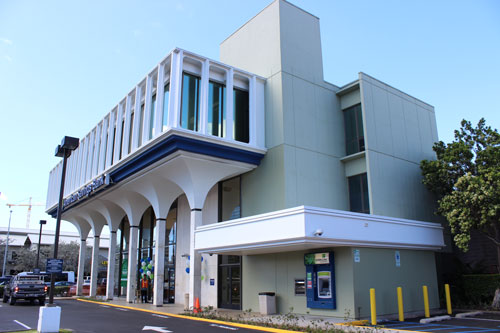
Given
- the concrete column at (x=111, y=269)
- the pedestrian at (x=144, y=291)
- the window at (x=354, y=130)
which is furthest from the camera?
the concrete column at (x=111, y=269)

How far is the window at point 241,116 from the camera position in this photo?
21.9m

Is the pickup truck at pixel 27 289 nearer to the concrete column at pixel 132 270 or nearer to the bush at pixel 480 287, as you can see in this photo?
the concrete column at pixel 132 270

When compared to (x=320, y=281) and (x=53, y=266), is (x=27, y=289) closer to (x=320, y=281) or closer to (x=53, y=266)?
(x=53, y=266)

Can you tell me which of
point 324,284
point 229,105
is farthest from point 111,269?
point 324,284

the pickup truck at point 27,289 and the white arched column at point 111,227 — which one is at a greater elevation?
the white arched column at point 111,227

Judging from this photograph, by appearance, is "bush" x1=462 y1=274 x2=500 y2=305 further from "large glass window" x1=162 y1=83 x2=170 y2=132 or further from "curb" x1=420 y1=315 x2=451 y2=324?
"large glass window" x1=162 y1=83 x2=170 y2=132

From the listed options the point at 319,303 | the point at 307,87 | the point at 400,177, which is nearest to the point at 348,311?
the point at 319,303

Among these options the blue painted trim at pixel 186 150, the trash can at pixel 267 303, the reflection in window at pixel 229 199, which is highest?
the blue painted trim at pixel 186 150

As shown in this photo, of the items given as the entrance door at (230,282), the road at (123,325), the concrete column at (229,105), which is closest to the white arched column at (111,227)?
the entrance door at (230,282)

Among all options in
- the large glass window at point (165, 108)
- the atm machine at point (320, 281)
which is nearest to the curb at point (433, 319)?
the atm machine at point (320, 281)

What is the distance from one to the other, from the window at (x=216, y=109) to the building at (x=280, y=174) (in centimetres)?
6

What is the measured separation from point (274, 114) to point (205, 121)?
12.2 ft

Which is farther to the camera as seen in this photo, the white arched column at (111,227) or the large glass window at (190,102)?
the white arched column at (111,227)

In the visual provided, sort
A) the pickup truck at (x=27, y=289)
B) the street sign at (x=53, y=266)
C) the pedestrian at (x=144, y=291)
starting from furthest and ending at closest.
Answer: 1. the pedestrian at (x=144, y=291)
2. the pickup truck at (x=27, y=289)
3. the street sign at (x=53, y=266)
